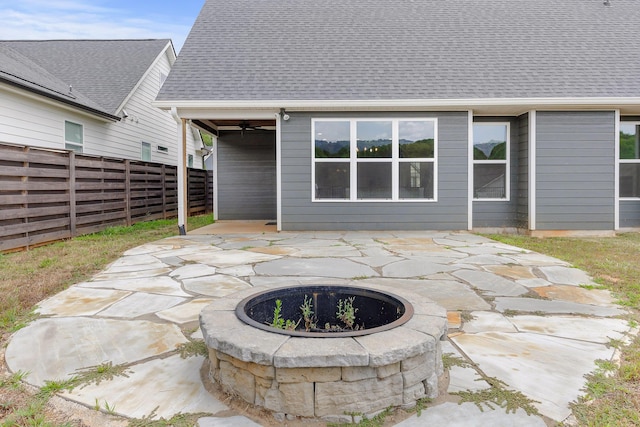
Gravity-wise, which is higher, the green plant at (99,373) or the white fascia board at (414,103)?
the white fascia board at (414,103)

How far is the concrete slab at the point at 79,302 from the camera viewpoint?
2.91m

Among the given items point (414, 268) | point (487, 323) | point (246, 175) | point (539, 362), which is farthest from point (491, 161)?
point (539, 362)

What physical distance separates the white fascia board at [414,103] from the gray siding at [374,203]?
28 cm

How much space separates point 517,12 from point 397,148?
5290mm

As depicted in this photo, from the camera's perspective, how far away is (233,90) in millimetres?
7324

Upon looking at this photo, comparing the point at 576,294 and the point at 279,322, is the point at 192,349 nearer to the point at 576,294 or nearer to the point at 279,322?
the point at 279,322

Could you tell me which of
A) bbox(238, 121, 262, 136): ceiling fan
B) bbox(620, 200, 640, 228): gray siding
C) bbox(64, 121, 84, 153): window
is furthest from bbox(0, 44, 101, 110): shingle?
bbox(620, 200, 640, 228): gray siding

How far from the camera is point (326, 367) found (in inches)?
61.6

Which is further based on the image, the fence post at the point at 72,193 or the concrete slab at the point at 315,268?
the fence post at the point at 72,193

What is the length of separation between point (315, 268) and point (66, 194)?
15.4 ft

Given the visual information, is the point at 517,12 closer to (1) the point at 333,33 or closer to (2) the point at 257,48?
(1) the point at 333,33

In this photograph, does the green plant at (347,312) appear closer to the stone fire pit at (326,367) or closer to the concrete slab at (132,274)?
the stone fire pit at (326,367)

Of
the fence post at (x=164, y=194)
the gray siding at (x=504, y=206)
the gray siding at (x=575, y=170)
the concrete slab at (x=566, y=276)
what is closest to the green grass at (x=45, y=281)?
the fence post at (x=164, y=194)

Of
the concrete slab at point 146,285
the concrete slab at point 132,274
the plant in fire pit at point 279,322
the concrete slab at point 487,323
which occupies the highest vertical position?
the plant in fire pit at point 279,322
